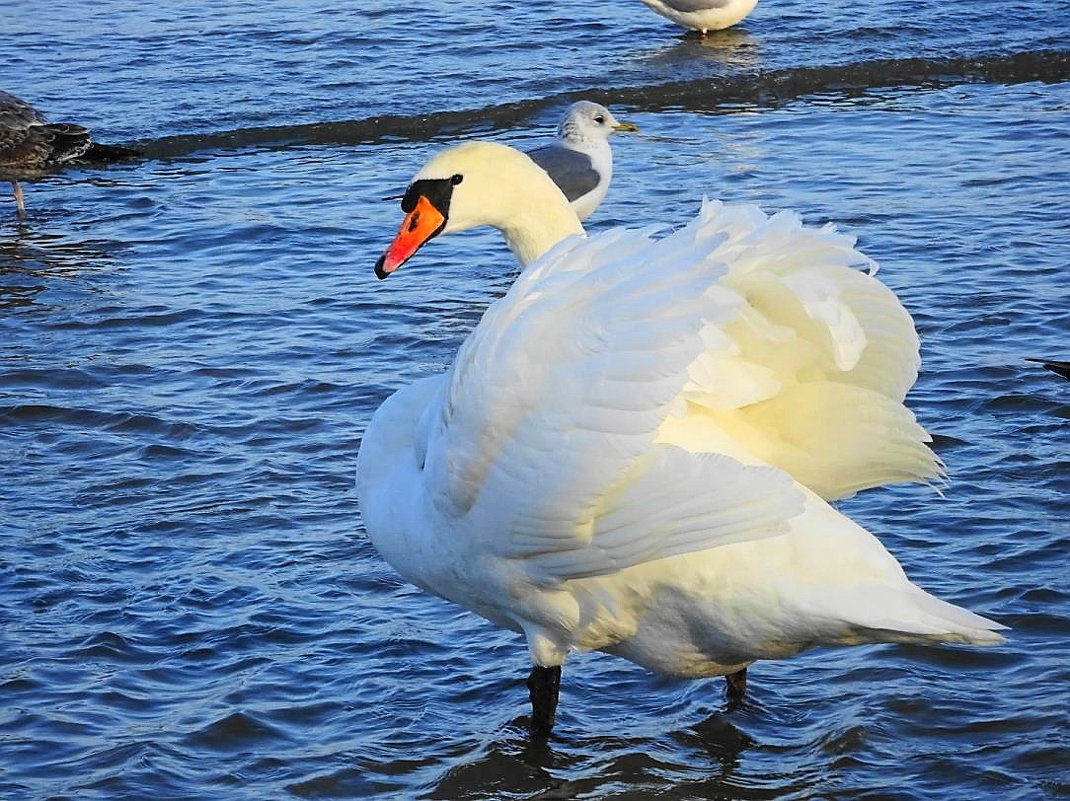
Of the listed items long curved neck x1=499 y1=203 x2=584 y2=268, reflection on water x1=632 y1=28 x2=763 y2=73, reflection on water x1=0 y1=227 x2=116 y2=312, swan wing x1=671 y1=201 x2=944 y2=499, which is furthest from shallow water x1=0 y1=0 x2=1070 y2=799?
long curved neck x1=499 y1=203 x2=584 y2=268

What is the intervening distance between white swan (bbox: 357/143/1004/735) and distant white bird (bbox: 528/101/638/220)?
16.0 ft

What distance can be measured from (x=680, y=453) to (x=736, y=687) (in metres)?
1.05

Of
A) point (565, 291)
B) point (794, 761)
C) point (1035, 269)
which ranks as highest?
point (565, 291)

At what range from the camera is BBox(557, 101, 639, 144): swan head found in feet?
32.1

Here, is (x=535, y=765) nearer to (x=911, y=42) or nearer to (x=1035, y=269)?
(x=1035, y=269)

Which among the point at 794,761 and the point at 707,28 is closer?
the point at 794,761

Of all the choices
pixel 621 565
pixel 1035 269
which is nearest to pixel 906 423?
pixel 621 565

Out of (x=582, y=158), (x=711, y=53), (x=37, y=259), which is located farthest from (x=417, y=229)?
(x=711, y=53)

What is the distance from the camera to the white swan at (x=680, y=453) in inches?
140

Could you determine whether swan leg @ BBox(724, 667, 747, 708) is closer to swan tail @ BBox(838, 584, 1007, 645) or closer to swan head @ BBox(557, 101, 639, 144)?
swan tail @ BBox(838, 584, 1007, 645)

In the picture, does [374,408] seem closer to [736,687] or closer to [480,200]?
[480,200]

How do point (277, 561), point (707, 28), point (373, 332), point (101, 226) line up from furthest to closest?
1. point (707, 28)
2. point (101, 226)
3. point (373, 332)
4. point (277, 561)

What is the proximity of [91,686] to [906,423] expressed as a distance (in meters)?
2.21

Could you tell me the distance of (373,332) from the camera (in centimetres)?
738
